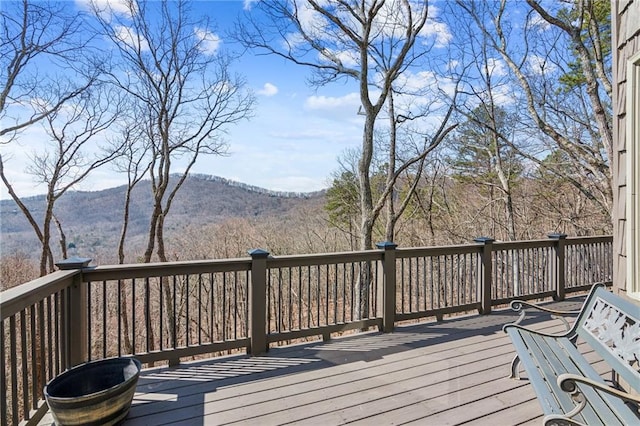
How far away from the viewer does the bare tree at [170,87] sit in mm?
7711

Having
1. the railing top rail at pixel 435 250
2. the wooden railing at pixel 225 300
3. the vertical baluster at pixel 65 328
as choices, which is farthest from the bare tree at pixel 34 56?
the railing top rail at pixel 435 250

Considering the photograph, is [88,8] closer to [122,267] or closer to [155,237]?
[155,237]

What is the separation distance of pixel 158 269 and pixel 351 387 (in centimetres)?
181

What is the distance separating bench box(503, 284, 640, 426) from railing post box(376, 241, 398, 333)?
4.41 feet

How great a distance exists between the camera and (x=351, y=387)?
2.63 m

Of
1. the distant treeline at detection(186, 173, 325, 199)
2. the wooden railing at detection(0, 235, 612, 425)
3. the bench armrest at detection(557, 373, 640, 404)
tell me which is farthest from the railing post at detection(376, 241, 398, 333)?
the distant treeline at detection(186, 173, 325, 199)

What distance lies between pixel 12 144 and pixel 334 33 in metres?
6.69

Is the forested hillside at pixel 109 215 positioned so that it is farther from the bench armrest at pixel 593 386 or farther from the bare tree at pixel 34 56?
the bench armrest at pixel 593 386

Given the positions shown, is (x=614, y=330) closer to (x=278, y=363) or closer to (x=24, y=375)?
(x=278, y=363)

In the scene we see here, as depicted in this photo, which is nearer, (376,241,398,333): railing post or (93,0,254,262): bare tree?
(376,241,398,333): railing post

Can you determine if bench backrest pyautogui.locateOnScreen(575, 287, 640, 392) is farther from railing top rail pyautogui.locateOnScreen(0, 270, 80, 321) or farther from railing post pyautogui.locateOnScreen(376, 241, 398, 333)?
railing top rail pyautogui.locateOnScreen(0, 270, 80, 321)

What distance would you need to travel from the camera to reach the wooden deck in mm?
2264

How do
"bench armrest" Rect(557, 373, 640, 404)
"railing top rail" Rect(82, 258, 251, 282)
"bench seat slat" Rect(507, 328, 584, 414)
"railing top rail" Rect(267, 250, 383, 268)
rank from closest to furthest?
"bench armrest" Rect(557, 373, 640, 404), "bench seat slat" Rect(507, 328, 584, 414), "railing top rail" Rect(82, 258, 251, 282), "railing top rail" Rect(267, 250, 383, 268)

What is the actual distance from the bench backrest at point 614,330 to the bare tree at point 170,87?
27.0 feet
